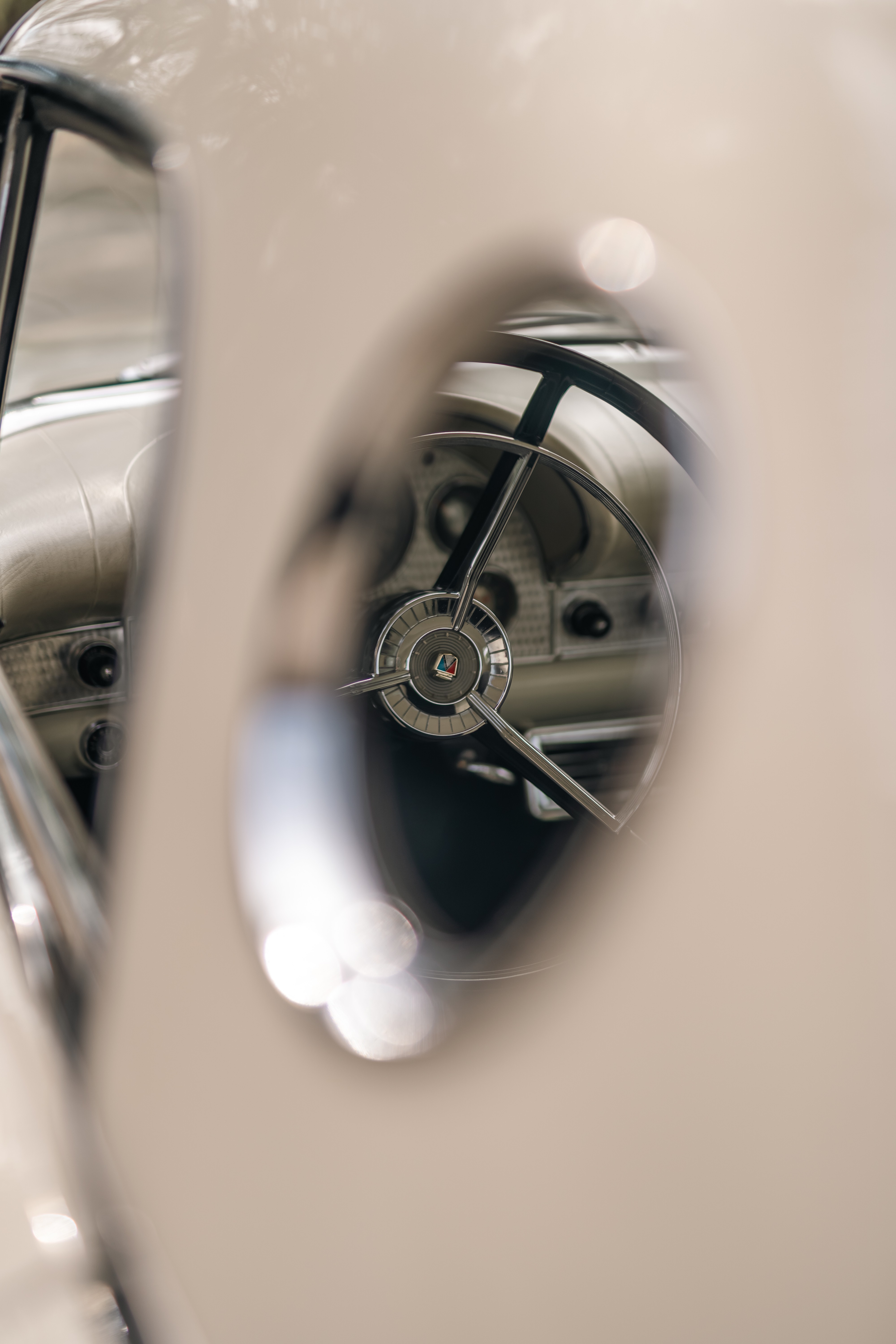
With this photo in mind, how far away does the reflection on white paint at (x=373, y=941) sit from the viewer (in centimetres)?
64

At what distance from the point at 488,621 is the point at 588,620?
80 cm

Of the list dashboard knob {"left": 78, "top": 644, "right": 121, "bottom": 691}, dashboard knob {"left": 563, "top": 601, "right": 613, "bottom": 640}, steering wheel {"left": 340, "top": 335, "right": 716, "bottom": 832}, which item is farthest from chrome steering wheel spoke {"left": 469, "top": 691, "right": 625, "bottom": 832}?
dashboard knob {"left": 78, "top": 644, "right": 121, "bottom": 691}

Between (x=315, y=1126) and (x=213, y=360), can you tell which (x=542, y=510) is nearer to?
(x=213, y=360)

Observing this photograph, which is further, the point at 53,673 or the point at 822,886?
the point at 53,673

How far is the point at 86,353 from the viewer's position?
12.4 feet

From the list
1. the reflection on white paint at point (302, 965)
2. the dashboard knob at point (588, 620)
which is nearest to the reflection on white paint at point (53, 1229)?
the reflection on white paint at point (302, 965)

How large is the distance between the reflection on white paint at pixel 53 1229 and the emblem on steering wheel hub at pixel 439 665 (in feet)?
2.38

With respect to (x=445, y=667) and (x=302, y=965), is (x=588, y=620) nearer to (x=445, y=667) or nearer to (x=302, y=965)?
(x=445, y=667)

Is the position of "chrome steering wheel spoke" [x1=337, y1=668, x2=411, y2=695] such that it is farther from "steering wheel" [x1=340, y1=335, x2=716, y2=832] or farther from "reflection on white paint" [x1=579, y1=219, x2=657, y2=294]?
"reflection on white paint" [x1=579, y1=219, x2=657, y2=294]

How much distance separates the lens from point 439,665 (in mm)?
1273

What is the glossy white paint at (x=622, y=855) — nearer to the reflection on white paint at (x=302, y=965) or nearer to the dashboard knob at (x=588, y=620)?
the reflection on white paint at (x=302, y=965)

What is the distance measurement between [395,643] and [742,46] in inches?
32.1

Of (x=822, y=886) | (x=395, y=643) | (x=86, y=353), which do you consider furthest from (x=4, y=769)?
(x=86, y=353)

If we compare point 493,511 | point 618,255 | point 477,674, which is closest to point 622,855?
point 618,255
